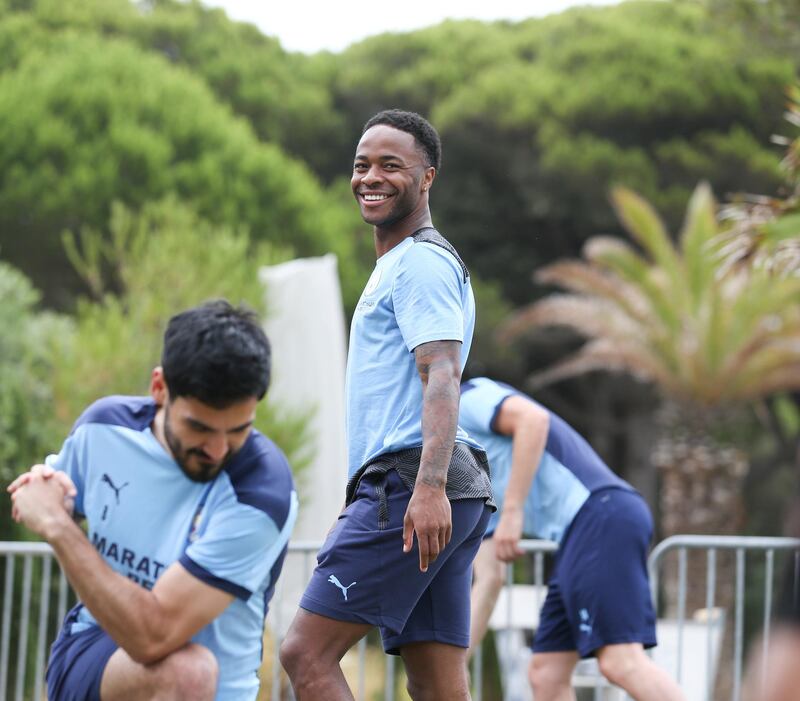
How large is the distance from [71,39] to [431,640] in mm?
18619

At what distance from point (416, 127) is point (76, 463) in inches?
51.5

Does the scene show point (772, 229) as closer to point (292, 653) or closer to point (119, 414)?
point (292, 653)

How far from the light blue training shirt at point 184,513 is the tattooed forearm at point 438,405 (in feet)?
1.20

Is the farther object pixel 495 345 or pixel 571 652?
pixel 495 345

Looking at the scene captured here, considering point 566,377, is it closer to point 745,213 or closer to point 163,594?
point 745,213

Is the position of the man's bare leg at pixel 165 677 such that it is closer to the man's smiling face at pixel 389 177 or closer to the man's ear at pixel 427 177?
the man's smiling face at pixel 389 177

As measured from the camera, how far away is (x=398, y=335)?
360 centimetres

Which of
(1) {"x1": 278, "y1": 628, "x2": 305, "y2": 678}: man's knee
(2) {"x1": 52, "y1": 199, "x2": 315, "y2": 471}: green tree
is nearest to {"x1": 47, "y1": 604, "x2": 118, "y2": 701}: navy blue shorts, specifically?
(1) {"x1": 278, "y1": 628, "x2": 305, "y2": 678}: man's knee

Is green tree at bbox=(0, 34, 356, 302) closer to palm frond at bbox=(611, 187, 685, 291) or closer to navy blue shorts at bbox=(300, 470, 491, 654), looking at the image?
palm frond at bbox=(611, 187, 685, 291)

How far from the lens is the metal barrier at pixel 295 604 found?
6.05 meters

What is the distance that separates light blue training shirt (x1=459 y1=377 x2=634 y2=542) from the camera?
515 cm

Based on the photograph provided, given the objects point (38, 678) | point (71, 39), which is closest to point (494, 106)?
point (71, 39)

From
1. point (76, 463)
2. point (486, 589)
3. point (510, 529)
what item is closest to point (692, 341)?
point (486, 589)

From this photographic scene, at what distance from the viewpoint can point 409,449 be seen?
11.6ft
